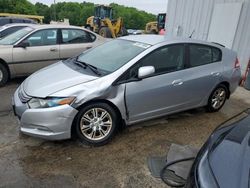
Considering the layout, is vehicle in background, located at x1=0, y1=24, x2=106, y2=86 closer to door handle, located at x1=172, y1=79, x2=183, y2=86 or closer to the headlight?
the headlight

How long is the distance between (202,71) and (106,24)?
55.7 ft

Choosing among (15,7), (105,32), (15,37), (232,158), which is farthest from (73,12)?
(232,158)

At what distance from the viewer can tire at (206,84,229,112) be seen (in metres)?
4.79

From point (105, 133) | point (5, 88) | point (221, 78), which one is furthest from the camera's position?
point (5, 88)

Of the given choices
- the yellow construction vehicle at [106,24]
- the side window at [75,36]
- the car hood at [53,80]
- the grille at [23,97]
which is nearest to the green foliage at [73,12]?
the yellow construction vehicle at [106,24]

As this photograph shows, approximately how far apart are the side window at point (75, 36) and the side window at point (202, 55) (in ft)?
11.5

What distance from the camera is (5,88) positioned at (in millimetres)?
5996

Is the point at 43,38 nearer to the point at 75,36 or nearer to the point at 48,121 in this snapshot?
the point at 75,36

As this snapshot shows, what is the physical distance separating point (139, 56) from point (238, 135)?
2055 mm

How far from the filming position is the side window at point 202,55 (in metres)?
4.36

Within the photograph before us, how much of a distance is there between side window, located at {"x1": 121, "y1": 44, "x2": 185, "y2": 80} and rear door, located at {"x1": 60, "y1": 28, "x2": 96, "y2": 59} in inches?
131

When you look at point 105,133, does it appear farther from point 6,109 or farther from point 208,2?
point 208,2

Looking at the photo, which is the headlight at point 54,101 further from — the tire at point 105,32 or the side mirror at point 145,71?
the tire at point 105,32

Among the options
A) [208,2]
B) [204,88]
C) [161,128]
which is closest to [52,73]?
[161,128]
